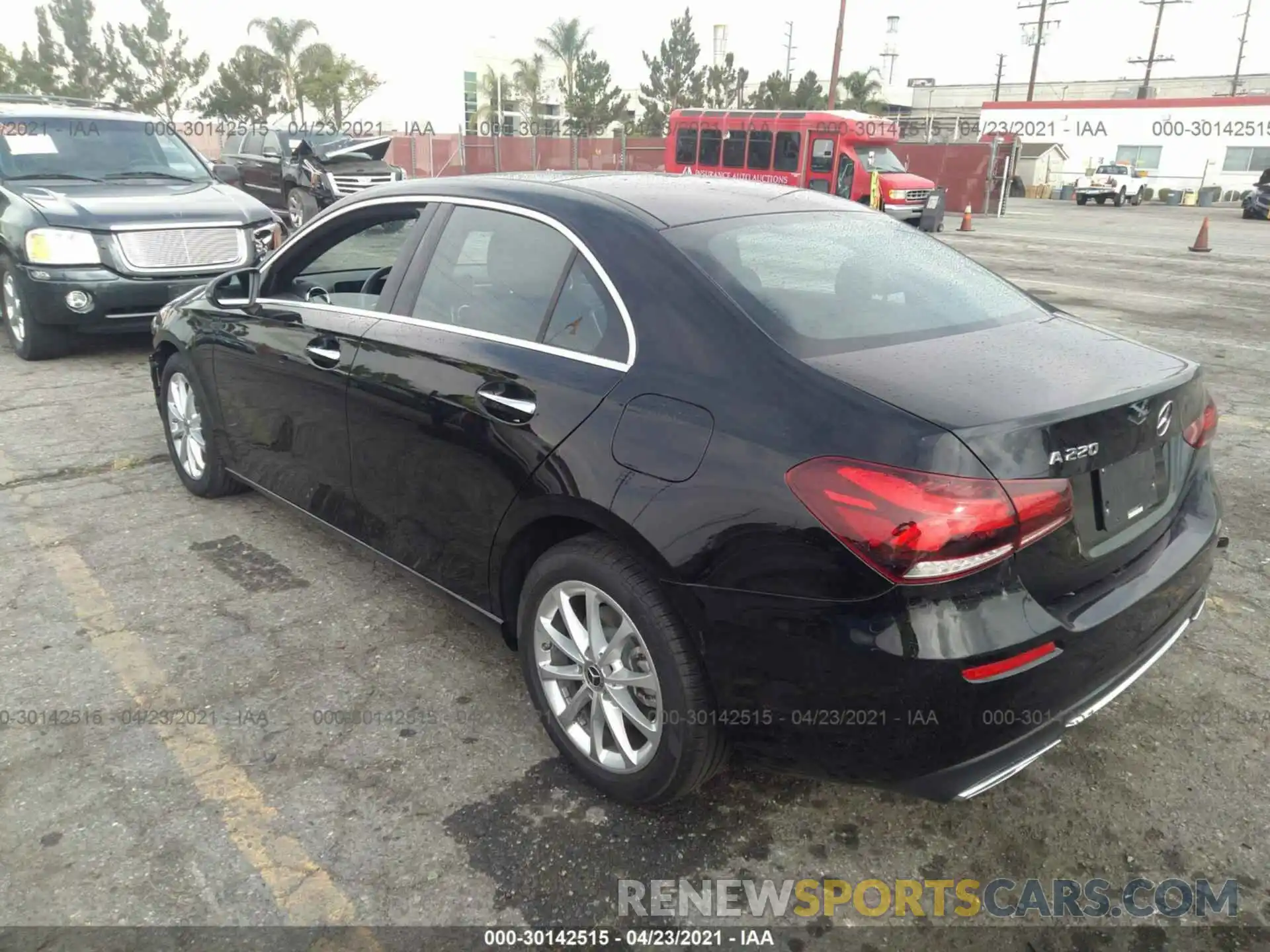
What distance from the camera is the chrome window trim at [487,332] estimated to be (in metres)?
2.53

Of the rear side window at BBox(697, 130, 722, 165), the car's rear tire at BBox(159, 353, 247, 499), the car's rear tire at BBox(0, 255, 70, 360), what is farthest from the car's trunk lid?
the rear side window at BBox(697, 130, 722, 165)

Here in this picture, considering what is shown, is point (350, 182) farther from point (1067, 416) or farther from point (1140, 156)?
point (1140, 156)

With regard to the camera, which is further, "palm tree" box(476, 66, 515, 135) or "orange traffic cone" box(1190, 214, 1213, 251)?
"palm tree" box(476, 66, 515, 135)

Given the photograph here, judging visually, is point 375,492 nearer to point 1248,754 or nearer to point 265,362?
point 265,362

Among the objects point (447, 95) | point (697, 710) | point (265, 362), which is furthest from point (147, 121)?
point (447, 95)

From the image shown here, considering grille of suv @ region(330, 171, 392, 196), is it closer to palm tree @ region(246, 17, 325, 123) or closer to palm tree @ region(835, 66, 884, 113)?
palm tree @ region(246, 17, 325, 123)

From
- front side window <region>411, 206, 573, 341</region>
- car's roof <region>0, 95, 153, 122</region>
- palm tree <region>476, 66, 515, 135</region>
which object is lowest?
front side window <region>411, 206, 573, 341</region>

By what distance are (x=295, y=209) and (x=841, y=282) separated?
50.3 ft

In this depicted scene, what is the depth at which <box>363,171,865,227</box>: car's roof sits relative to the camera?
284 centimetres

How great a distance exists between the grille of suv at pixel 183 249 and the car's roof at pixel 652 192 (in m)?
4.44

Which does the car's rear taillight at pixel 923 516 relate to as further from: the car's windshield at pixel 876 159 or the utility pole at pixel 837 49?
the utility pole at pixel 837 49

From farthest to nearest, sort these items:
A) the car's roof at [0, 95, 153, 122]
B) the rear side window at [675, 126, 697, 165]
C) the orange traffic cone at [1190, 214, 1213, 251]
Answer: the rear side window at [675, 126, 697, 165]
the orange traffic cone at [1190, 214, 1213, 251]
the car's roof at [0, 95, 153, 122]

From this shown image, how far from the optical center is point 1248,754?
2.83 meters

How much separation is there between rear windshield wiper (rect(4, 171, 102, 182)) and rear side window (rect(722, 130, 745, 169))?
1928 centimetres
